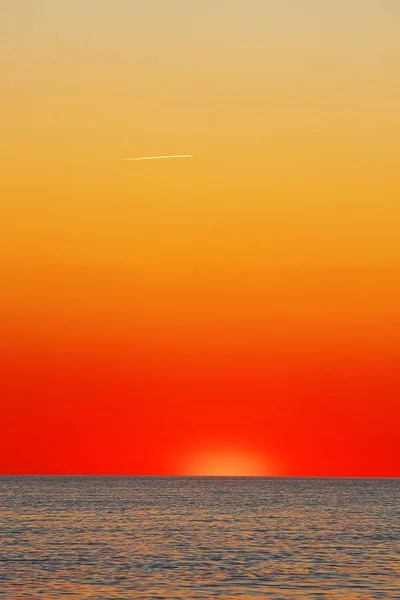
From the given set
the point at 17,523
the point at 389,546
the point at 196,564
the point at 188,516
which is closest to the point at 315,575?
the point at 196,564

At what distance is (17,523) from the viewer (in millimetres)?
121625

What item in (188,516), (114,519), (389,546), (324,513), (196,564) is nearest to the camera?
(196,564)

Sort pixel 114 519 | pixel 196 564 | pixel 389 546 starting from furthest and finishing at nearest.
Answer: pixel 114 519 → pixel 389 546 → pixel 196 564

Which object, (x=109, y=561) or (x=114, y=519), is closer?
(x=109, y=561)

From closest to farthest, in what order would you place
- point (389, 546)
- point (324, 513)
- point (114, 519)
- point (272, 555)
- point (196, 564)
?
point (196, 564) < point (272, 555) < point (389, 546) < point (114, 519) < point (324, 513)

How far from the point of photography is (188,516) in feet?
473

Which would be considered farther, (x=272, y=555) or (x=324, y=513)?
(x=324, y=513)

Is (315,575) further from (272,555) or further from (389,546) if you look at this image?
(389,546)

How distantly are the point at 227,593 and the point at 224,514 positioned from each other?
288ft

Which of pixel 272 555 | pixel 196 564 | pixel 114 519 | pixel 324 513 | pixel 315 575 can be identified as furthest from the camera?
pixel 324 513

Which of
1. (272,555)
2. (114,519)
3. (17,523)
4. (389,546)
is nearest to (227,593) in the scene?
(272,555)

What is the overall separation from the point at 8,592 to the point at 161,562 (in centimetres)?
1795

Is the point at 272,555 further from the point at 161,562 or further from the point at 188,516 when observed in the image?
the point at 188,516

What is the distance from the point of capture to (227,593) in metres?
62.9
